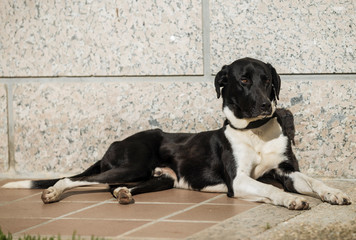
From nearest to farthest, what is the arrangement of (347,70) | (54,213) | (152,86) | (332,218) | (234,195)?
(332,218)
(54,213)
(234,195)
(347,70)
(152,86)

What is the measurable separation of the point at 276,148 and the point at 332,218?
47.5 inches

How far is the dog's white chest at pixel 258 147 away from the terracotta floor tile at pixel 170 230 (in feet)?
3.92

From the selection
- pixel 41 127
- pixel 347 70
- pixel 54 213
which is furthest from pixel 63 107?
pixel 347 70

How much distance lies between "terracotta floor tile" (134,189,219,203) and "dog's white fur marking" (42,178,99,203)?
0.45m

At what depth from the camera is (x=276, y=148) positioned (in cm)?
516

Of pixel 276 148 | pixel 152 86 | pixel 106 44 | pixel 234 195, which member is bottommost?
pixel 234 195

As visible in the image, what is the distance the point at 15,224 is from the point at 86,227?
0.53 m

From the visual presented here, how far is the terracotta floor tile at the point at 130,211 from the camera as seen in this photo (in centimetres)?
435

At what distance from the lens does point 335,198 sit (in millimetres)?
4492

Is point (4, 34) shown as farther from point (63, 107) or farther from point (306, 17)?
point (306, 17)

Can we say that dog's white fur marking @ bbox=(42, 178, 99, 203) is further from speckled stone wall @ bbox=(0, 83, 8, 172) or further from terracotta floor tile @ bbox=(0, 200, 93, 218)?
speckled stone wall @ bbox=(0, 83, 8, 172)

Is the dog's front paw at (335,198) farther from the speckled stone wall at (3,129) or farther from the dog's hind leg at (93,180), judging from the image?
the speckled stone wall at (3,129)

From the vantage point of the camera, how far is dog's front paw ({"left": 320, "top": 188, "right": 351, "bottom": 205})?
14.6 ft

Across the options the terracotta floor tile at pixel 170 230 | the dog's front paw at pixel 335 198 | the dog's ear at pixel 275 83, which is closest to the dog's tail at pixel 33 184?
the terracotta floor tile at pixel 170 230
